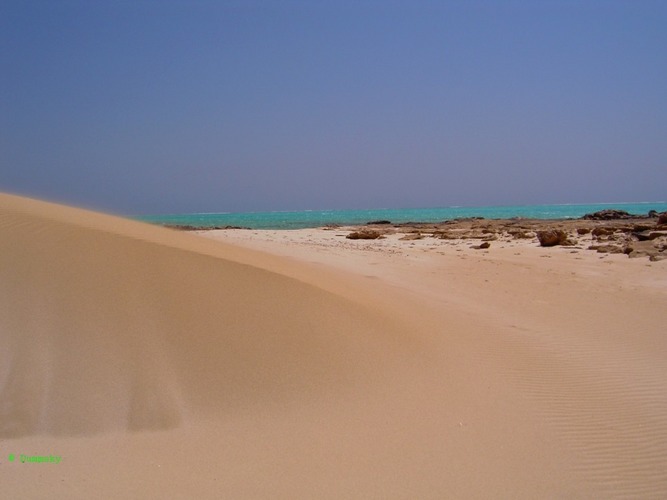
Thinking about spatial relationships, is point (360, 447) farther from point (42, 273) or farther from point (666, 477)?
point (42, 273)

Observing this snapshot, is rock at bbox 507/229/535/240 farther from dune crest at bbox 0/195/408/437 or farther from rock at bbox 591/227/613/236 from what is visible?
dune crest at bbox 0/195/408/437

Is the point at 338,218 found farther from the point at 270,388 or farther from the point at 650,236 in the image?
the point at 270,388

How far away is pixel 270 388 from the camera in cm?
418

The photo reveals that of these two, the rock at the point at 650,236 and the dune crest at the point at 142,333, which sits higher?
the dune crest at the point at 142,333

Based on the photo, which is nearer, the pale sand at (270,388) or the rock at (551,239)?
the pale sand at (270,388)

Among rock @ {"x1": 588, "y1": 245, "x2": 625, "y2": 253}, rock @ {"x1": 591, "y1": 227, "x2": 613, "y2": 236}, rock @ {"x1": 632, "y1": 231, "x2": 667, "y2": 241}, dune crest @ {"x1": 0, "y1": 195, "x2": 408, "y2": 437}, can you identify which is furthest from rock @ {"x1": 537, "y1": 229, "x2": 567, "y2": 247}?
dune crest @ {"x1": 0, "y1": 195, "x2": 408, "y2": 437}

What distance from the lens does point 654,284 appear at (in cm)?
1027

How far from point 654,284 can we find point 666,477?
7.90m

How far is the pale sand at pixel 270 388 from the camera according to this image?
3238mm

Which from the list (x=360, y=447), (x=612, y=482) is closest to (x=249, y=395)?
(x=360, y=447)

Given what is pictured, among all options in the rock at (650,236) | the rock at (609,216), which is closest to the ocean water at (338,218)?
the rock at (609,216)

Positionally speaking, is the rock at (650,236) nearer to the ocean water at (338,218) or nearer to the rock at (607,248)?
the rock at (607,248)

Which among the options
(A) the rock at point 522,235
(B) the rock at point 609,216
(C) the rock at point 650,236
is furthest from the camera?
(B) the rock at point 609,216

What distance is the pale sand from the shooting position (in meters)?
3.24
